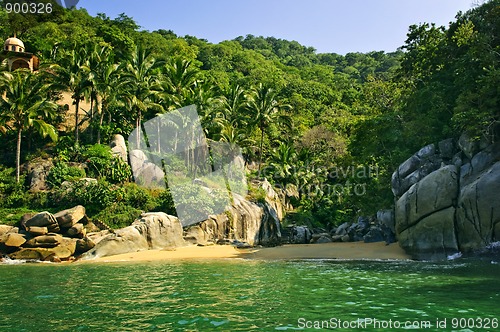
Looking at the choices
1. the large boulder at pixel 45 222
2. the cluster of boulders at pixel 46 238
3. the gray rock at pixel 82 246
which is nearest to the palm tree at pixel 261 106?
the cluster of boulders at pixel 46 238

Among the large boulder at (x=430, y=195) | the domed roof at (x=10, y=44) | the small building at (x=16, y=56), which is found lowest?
the large boulder at (x=430, y=195)

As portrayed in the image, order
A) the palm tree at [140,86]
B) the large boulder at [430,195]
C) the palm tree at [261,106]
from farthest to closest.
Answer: the palm tree at [261,106] → the palm tree at [140,86] → the large boulder at [430,195]

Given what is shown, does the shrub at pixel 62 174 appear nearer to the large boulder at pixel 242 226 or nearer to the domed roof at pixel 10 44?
the large boulder at pixel 242 226

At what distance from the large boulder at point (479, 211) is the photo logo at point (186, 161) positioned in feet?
58.8

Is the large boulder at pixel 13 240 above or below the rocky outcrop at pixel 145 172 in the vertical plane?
below

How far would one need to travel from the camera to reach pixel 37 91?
3303cm

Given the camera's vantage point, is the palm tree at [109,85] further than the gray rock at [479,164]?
Yes

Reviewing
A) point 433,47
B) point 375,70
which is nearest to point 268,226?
point 433,47

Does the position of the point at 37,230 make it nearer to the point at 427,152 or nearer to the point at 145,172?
the point at 145,172

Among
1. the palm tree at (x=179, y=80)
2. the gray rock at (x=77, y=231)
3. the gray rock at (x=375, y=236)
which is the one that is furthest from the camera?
the palm tree at (x=179, y=80)

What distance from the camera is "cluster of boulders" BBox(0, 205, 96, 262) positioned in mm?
23797

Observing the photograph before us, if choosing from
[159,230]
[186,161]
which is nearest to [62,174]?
[159,230]

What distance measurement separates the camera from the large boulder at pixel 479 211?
17.9m

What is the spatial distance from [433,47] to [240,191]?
19.0 m
